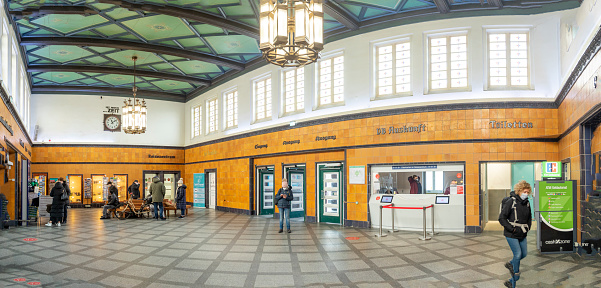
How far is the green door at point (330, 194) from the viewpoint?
42.1 feet

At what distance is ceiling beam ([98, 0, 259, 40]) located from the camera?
10.6 meters

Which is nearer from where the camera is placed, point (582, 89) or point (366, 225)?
point (582, 89)

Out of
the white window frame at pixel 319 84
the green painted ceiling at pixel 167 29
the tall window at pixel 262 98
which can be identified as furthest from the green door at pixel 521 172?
the tall window at pixel 262 98

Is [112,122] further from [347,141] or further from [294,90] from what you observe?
[347,141]

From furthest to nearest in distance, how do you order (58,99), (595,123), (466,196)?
(58,99), (466,196), (595,123)

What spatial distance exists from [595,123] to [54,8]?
12.3m

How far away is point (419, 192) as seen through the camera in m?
11.1

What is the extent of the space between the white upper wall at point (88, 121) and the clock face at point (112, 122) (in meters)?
0.24

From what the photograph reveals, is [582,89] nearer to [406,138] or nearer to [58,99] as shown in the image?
[406,138]

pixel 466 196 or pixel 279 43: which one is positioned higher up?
pixel 279 43

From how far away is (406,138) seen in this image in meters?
11.2

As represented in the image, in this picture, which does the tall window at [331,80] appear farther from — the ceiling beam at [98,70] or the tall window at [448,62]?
the ceiling beam at [98,70]

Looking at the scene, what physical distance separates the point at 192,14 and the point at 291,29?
5.84m

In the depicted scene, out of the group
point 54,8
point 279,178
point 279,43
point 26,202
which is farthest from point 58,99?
point 279,43
